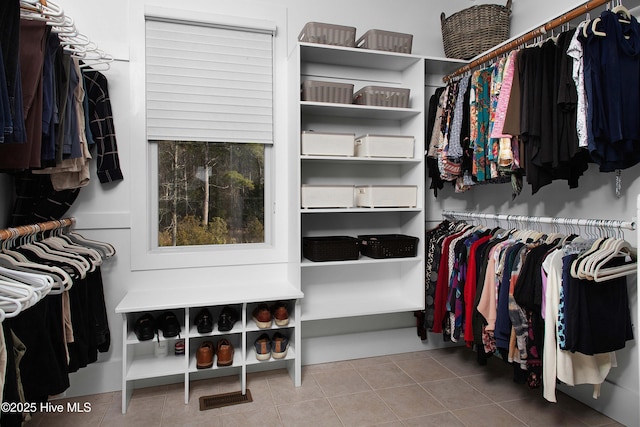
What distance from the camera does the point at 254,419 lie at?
82.9 inches

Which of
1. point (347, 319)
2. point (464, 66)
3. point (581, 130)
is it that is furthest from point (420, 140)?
point (347, 319)

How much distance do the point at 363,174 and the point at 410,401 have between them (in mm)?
1492

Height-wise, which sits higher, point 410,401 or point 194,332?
point 194,332

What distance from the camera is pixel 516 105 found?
1.98m

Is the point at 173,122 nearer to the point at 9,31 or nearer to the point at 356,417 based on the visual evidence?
the point at 9,31

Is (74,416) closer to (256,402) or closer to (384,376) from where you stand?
(256,402)

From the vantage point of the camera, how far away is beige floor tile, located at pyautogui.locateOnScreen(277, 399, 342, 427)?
207cm

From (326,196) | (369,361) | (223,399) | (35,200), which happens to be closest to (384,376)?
(369,361)

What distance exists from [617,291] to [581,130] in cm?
73

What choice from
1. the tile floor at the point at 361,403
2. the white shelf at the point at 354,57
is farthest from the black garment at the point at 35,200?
the white shelf at the point at 354,57

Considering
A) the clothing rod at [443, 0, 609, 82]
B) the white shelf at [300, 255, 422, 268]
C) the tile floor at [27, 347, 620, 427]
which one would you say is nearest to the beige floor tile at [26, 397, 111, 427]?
Result: the tile floor at [27, 347, 620, 427]

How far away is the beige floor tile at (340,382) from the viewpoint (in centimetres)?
240

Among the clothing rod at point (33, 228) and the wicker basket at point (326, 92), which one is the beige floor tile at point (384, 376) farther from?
the clothing rod at point (33, 228)

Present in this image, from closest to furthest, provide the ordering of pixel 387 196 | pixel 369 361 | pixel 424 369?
pixel 387 196, pixel 424 369, pixel 369 361
